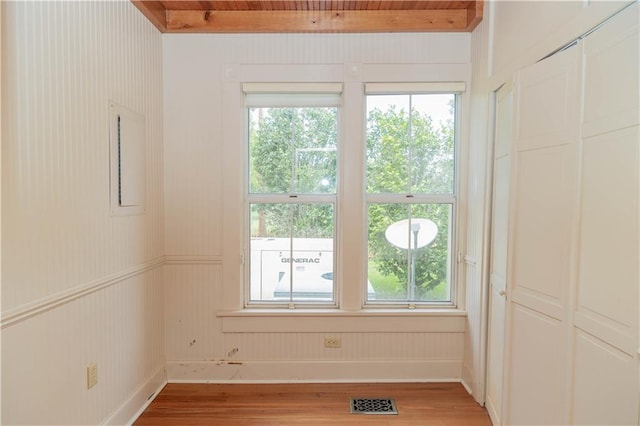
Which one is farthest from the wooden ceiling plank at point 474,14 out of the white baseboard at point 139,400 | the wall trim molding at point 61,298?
the white baseboard at point 139,400

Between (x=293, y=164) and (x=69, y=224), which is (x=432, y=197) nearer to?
(x=293, y=164)

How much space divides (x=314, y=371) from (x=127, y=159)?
1.97 m

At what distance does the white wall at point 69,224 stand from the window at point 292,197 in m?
0.76

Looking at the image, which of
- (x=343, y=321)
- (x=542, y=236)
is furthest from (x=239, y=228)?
(x=542, y=236)

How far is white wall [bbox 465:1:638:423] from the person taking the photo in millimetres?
1258

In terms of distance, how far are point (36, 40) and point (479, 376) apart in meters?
3.03

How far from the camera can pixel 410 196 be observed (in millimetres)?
2482

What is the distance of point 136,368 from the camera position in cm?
211

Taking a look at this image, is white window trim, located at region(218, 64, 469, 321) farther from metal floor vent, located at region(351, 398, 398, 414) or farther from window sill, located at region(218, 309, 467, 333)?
metal floor vent, located at region(351, 398, 398, 414)

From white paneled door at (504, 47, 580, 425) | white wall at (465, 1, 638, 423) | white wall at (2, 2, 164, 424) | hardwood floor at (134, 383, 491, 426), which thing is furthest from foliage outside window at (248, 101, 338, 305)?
white paneled door at (504, 47, 580, 425)

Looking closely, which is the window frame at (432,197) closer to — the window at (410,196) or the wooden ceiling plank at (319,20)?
the window at (410,196)

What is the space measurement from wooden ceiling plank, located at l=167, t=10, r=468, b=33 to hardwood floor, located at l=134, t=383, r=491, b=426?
2614mm

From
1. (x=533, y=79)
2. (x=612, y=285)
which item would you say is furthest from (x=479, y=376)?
(x=533, y=79)

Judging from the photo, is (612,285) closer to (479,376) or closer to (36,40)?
(479,376)
